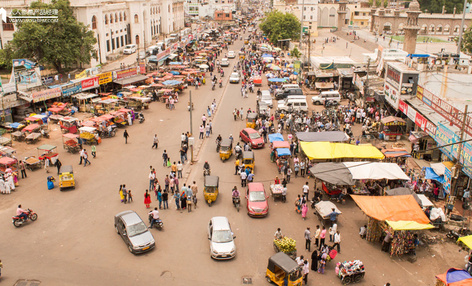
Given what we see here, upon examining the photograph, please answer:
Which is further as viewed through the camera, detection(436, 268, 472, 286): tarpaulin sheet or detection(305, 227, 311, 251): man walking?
detection(305, 227, 311, 251): man walking

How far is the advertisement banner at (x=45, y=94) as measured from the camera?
33.5 m

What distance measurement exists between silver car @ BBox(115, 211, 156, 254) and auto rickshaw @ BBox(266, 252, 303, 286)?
4877 mm

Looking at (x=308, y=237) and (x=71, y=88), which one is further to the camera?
(x=71, y=88)

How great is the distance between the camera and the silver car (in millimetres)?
16031

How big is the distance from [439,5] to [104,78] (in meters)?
110

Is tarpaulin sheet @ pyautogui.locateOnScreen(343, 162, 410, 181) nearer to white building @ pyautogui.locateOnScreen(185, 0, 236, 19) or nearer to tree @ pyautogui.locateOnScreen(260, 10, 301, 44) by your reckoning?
tree @ pyautogui.locateOnScreen(260, 10, 301, 44)

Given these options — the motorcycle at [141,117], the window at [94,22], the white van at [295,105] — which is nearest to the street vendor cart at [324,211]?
the white van at [295,105]

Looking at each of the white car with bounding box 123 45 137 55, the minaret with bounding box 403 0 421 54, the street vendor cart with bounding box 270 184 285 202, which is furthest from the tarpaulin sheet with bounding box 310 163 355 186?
the white car with bounding box 123 45 137 55

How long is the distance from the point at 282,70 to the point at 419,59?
1010 inches

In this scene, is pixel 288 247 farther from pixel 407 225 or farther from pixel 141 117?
pixel 141 117

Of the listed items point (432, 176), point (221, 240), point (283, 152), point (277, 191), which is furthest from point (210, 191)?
point (432, 176)

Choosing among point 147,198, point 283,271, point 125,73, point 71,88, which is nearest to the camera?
point 283,271

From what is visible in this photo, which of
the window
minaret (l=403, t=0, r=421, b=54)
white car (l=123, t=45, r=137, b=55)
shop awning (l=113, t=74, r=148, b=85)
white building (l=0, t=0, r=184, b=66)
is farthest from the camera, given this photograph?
white car (l=123, t=45, r=137, b=55)

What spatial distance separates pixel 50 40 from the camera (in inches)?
1673
